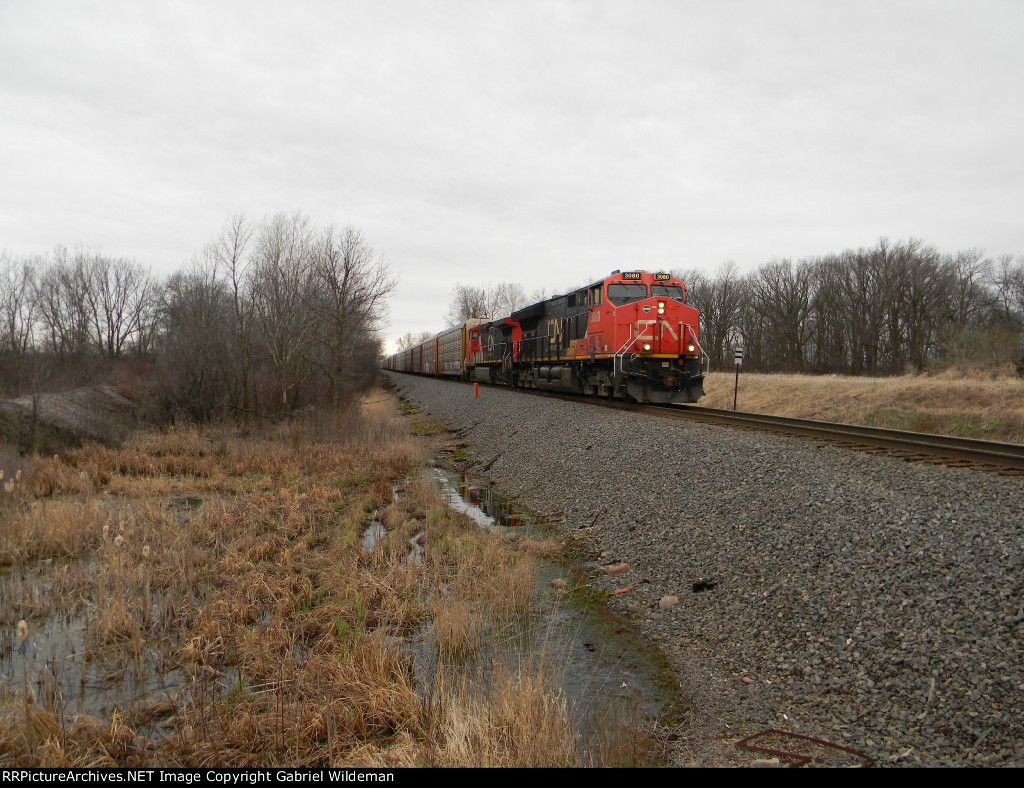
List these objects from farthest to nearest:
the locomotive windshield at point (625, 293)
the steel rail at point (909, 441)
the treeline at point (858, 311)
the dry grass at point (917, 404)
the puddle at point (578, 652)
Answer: the treeline at point (858, 311) → the locomotive windshield at point (625, 293) → the dry grass at point (917, 404) → the steel rail at point (909, 441) → the puddle at point (578, 652)

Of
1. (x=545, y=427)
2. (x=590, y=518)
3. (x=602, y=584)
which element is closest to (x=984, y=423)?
(x=545, y=427)

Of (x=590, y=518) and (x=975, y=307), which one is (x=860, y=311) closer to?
(x=975, y=307)

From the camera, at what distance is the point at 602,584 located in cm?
701

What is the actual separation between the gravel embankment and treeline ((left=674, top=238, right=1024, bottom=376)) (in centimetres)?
4512

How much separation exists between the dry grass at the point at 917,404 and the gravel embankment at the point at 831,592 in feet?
32.5

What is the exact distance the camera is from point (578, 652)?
546cm

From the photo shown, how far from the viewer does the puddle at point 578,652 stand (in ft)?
15.4

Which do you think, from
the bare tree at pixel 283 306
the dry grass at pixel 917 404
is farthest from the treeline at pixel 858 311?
the bare tree at pixel 283 306

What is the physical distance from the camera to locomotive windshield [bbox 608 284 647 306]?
17578 mm

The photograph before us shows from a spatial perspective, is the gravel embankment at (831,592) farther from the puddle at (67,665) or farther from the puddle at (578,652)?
the puddle at (67,665)

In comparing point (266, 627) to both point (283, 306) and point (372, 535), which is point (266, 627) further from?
point (283, 306)

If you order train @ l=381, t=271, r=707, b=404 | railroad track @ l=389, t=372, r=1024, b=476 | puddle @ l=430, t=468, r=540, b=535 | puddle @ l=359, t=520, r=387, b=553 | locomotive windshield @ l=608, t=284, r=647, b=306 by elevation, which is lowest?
puddle @ l=359, t=520, r=387, b=553

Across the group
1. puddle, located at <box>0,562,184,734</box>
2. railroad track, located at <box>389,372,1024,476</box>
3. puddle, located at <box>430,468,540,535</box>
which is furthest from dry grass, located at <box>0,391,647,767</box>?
railroad track, located at <box>389,372,1024,476</box>

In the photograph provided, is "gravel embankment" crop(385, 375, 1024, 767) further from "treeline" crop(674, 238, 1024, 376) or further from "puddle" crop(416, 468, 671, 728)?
"treeline" crop(674, 238, 1024, 376)
